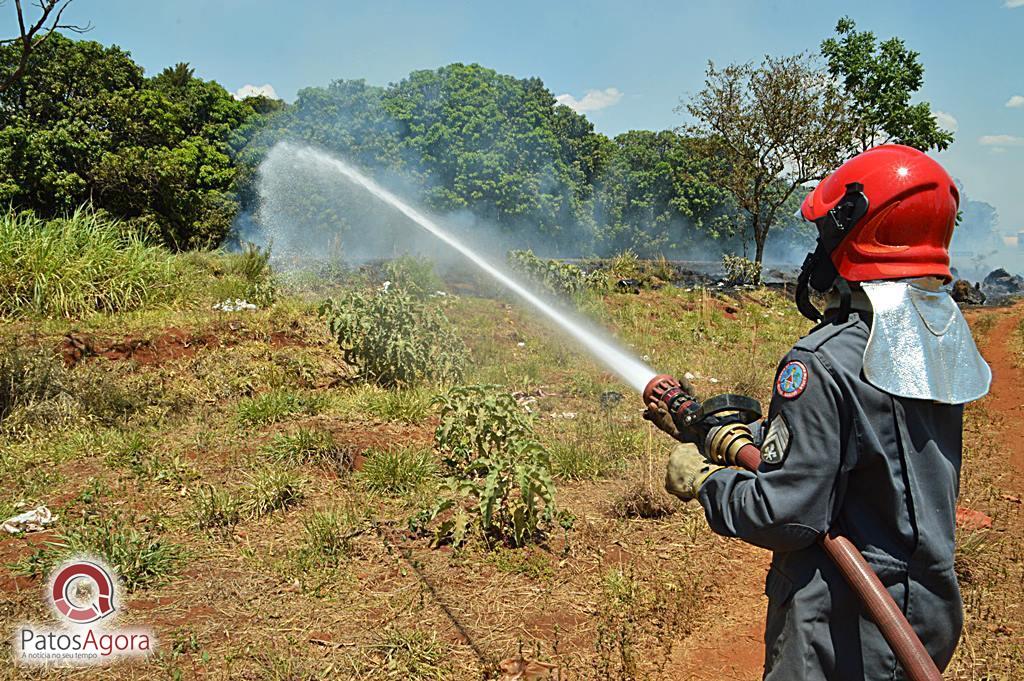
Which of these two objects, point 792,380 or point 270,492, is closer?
point 792,380

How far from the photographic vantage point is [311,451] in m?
5.06

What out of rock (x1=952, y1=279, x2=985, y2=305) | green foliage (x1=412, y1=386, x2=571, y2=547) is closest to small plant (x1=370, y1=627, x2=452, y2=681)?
green foliage (x1=412, y1=386, x2=571, y2=547)

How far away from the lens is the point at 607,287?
45.3 ft

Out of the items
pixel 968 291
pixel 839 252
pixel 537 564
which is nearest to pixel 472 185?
pixel 968 291

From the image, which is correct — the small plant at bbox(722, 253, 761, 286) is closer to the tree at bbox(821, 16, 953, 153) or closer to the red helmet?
the tree at bbox(821, 16, 953, 153)

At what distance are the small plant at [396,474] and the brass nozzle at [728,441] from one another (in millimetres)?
3029

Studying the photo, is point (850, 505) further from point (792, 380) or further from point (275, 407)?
point (275, 407)

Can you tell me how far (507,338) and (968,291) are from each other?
1555 centimetres

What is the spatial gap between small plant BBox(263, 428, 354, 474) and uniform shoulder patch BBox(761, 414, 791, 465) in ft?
12.0

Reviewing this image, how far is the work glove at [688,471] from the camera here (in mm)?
1817

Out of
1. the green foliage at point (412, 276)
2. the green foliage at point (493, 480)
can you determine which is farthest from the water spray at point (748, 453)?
the green foliage at point (412, 276)

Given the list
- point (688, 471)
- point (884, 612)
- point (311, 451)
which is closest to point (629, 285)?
point (311, 451)

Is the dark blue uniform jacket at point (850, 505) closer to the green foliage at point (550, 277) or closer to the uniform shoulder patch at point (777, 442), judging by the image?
the uniform shoulder patch at point (777, 442)

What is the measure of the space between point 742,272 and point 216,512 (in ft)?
51.5
